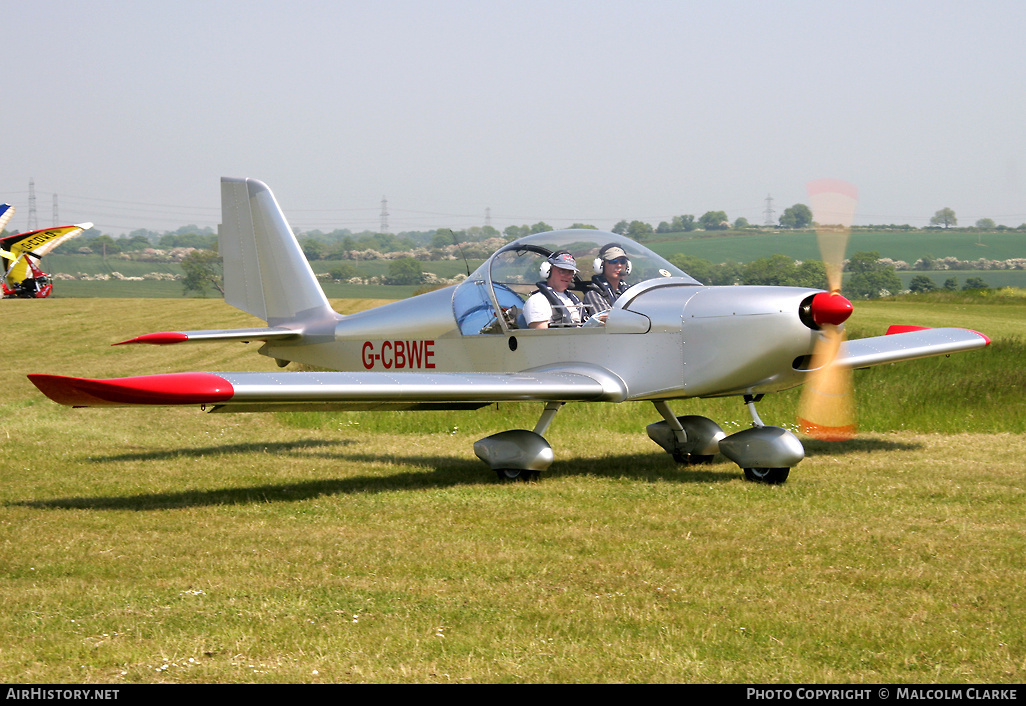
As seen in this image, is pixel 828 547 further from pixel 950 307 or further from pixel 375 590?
pixel 950 307

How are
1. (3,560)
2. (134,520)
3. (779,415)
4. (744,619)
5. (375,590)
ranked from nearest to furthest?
(744,619)
(375,590)
(3,560)
(134,520)
(779,415)

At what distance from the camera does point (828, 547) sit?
657 centimetres

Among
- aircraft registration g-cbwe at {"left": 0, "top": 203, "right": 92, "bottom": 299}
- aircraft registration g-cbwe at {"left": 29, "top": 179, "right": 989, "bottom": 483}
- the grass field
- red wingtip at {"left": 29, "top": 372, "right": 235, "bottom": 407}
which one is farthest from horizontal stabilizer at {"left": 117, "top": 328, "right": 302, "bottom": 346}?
aircraft registration g-cbwe at {"left": 0, "top": 203, "right": 92, "bottom": 299}

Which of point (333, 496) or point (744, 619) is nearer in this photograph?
point (744, 619)

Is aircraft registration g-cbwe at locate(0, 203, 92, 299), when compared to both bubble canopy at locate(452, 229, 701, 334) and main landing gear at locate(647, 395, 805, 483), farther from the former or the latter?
main landing gear at locate(647, 395, 805, 483)

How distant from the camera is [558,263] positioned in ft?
32.7

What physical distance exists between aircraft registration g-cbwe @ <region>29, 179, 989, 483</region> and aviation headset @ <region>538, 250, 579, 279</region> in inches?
1.3

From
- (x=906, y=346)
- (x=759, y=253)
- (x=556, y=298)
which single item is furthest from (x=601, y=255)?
(x=759, y=253)

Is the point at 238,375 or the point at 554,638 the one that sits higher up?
the point at 238,375

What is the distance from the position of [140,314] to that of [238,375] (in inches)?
→ 1338

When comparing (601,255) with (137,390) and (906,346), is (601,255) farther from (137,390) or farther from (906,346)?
(137,390)

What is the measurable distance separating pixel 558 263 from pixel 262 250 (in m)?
4.80

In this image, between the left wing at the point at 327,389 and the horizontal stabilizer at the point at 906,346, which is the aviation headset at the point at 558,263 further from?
the horizontal stabilizer at the point at 906,346
